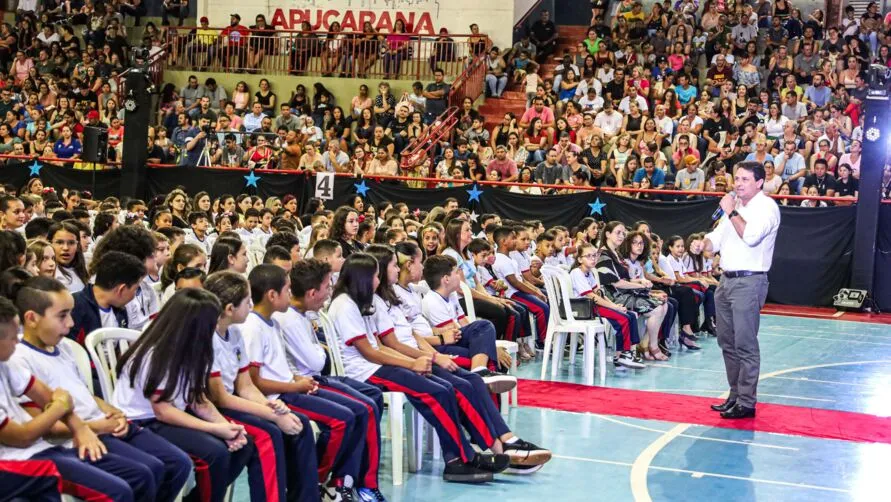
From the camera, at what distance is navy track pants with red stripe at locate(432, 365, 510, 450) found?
634 centimetres

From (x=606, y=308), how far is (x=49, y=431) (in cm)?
673

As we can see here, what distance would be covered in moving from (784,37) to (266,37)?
986 centimetres

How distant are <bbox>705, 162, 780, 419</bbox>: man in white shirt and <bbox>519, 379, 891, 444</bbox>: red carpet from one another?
237 millimetres

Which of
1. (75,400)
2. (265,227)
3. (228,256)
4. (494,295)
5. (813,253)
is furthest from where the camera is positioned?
(813,253)

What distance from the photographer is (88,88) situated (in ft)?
73.2

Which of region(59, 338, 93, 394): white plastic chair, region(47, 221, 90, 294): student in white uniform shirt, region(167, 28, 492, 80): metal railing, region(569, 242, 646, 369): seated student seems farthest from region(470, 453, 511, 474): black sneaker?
region(167, 28, 492, 80): metal railing

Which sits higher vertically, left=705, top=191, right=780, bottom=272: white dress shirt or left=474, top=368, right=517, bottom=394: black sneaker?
left=705, top=191, right=780, bottom=272: white dress shirt

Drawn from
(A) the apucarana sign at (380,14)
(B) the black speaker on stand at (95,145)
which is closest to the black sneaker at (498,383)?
(B) the black speaker on stand at (95,145)

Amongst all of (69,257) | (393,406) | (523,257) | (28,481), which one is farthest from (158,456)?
(523,257)

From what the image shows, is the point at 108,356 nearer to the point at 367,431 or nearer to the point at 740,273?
the point at 367,431

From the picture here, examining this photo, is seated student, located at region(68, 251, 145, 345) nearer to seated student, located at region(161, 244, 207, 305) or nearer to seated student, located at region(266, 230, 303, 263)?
seated student, located at region(161, 244, 207, 305)

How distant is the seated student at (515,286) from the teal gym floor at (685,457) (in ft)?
1.74

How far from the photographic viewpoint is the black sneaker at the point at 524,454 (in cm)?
637

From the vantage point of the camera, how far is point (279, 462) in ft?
16.5
